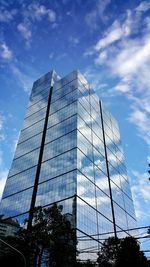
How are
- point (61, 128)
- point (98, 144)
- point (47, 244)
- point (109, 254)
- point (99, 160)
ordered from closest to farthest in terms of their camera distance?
point (47, 244) → point (109, 254) → point (61, 128) → point (99, 160) → point (98, 144)

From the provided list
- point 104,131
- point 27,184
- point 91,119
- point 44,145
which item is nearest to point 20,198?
point 27,184

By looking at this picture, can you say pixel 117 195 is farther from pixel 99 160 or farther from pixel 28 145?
pixel 28 145

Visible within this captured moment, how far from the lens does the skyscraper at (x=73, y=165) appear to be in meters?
57.0

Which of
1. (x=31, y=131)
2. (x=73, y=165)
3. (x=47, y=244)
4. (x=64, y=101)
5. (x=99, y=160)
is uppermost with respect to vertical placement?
(x=64, y=101)

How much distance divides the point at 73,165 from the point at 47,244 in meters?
32.9

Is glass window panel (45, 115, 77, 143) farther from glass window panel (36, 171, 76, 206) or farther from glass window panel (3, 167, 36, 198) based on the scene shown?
glass window panel (36, 171, 76, 206)

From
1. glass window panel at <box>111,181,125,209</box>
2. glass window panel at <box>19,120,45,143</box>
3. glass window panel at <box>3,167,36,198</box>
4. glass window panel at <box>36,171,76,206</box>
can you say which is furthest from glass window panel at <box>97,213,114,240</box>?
glass window panel at <box>19,120,45,143</box>

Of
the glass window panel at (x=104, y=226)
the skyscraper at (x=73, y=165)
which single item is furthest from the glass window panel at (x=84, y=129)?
the glass window panel at (x=104, y=226)

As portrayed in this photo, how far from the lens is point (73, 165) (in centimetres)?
6062

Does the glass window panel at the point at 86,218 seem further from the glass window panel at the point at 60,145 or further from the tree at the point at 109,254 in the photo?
the tree at the point at 109,254

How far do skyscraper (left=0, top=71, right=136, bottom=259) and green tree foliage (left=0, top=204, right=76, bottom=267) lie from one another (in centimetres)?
1710

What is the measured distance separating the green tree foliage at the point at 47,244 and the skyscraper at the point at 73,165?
673 inches

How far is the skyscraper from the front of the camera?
2243 inches

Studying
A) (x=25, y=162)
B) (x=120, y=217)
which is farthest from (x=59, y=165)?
(x=120, y=217)
